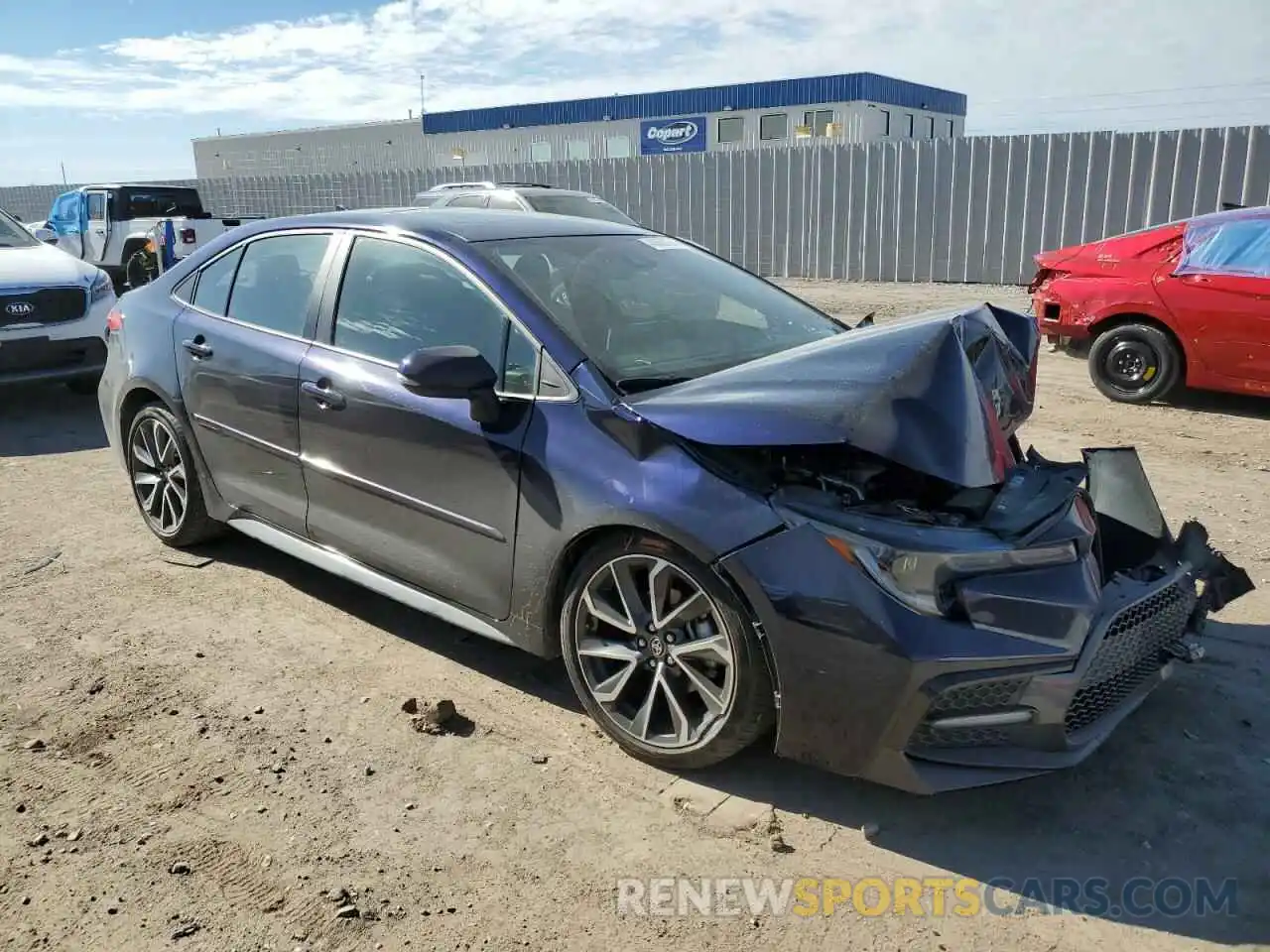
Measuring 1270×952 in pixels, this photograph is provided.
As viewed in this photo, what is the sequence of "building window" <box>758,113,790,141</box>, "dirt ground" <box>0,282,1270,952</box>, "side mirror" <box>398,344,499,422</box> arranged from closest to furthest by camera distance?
"dirt ground" <box>0,282,1270,952</box> → "side mirror" <box>398,344,499,422</box> → "building window" <box>758,113,790,141</box>

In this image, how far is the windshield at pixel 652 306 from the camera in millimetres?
3371

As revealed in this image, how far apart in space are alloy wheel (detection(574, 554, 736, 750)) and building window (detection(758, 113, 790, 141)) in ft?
110

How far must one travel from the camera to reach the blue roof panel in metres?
33.2

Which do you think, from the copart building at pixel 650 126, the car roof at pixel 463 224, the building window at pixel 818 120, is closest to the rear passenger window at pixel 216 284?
the car roof at pixel 463 224

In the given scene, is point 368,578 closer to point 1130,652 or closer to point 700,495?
point 700,495

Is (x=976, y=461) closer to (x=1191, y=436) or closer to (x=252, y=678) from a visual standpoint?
(x=252, y=678)

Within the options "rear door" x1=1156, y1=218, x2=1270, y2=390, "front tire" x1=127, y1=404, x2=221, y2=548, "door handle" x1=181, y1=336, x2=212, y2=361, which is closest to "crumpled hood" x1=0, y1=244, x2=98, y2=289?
"front tire" x1=127, y1=404, x2=221, y2=548

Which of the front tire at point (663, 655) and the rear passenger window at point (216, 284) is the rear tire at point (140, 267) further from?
the front tire at point (663, 655)

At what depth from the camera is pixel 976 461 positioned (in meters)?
2.83

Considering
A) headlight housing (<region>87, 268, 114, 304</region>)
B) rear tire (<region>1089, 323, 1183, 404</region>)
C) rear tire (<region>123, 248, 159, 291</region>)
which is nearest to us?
rear tire (<region>1089, 323, 1183, 404</region>)

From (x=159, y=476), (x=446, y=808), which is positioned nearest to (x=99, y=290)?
(x=159, y=476)

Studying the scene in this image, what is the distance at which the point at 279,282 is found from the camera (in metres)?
4.27

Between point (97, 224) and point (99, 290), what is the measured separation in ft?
29.6

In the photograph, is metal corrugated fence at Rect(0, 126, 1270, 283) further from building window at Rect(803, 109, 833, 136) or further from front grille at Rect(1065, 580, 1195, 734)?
building window at Rect(803, 109, 833, 136)
